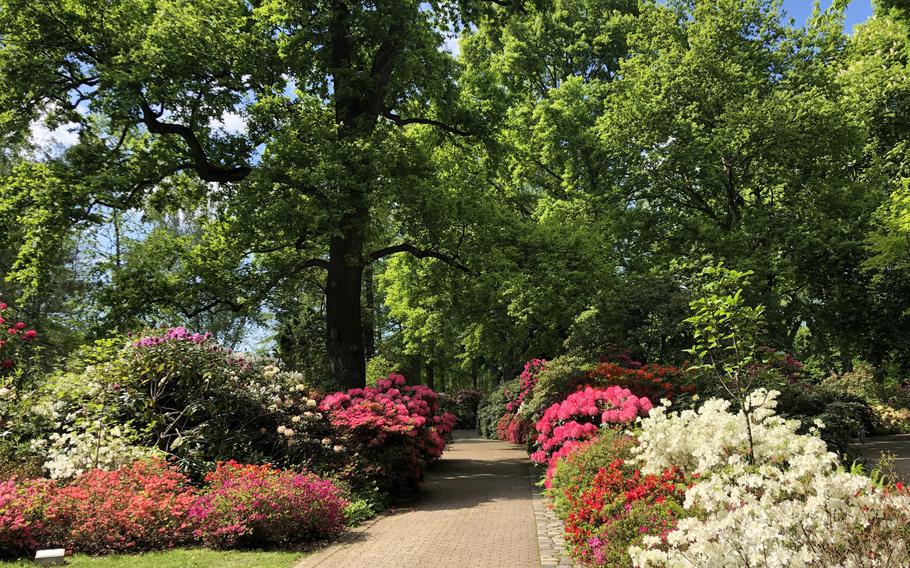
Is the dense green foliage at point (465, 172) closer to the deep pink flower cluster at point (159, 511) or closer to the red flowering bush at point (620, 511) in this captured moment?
the red flowering bush at point (620, 511)

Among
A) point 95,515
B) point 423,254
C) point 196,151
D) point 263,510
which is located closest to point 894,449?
point 423,254

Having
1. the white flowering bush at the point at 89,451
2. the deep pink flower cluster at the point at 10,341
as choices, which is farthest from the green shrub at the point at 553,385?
the deep pink flower cluster at the point at 10,341

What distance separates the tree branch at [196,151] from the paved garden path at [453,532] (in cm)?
816

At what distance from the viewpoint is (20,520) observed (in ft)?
18.0

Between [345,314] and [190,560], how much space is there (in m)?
7.44

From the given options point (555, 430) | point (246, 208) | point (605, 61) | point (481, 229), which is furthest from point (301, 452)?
point (605, 61)

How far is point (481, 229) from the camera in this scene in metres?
13.5

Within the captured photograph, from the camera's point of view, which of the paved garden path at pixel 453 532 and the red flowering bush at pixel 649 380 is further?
the red flowering bush at pixel 649 380

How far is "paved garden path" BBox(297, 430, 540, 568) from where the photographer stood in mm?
5855

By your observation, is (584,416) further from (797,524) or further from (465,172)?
(465,172)

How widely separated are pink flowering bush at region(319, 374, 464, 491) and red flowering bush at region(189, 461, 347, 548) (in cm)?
196

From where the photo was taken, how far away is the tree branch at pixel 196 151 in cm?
1205

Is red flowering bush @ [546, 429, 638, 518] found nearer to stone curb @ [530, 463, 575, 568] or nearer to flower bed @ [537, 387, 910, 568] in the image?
flower bed @ [537, 387, 910, 568]

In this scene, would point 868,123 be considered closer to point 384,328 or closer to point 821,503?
point 821,503
